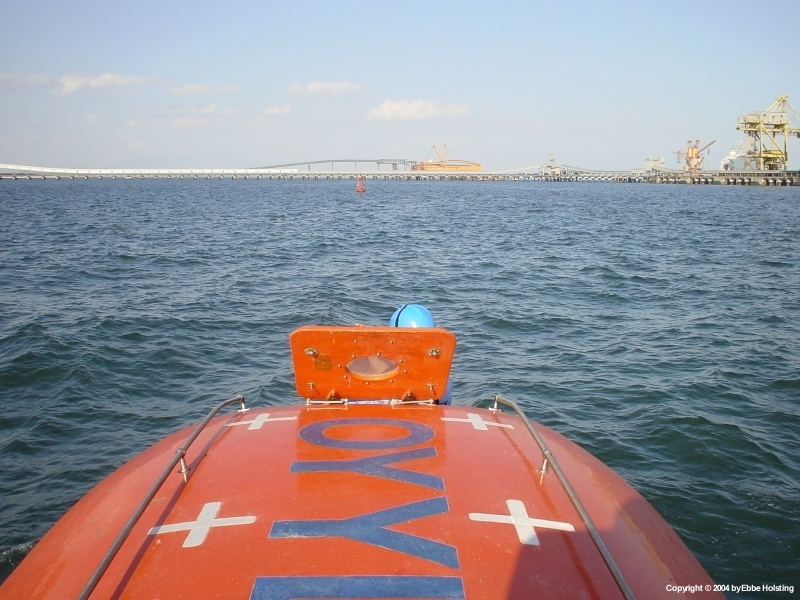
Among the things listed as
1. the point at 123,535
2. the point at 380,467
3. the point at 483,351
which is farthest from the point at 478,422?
the point at 483,351

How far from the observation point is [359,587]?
281cm

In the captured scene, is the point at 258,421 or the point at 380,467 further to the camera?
the point at 258,421

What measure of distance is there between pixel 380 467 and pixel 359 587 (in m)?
1.15

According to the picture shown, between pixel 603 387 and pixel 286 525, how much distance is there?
8.61 m

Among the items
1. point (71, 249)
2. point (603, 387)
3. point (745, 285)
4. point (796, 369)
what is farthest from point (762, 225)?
point (71, 249)

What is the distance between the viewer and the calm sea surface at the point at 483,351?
7496 millimetres

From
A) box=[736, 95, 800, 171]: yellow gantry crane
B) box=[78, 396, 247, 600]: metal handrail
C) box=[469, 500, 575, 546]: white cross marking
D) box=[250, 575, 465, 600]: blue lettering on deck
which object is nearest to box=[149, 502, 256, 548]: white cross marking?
box=[78, 396, 247, 600]: metal handrail

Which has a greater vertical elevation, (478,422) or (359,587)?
(478,422)

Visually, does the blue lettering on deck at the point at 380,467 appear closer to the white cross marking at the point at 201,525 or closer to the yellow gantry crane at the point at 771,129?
the white cross marking at the point at 201,525

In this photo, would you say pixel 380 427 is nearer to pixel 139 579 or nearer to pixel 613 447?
pixel 139 579

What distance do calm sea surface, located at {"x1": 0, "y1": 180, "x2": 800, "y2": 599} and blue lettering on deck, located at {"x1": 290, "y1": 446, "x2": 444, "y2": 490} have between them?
3844 mm

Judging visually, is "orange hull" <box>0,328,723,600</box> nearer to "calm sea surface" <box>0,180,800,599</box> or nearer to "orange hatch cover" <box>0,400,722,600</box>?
"orange hatch cover" <box>0,400,722,600</box>

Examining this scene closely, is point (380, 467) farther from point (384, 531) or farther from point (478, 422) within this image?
point (478, 422)

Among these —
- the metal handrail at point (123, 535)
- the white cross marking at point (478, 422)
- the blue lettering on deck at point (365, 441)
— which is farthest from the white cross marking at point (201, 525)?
the white cross marking at point (478, 422)
